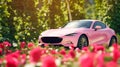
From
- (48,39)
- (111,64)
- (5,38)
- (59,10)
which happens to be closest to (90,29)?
(48,39)

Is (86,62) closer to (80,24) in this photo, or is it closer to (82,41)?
(82,41)

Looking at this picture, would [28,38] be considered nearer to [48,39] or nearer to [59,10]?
[48,39]

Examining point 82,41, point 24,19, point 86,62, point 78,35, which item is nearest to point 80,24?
point 82,41

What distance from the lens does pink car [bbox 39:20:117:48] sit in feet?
48.8

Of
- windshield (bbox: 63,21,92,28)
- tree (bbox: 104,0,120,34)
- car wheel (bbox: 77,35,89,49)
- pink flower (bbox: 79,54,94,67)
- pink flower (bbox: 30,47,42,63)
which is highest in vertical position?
pink flower (bbox: 79,54,94,67)

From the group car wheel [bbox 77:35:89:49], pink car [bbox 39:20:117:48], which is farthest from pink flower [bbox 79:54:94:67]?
car wheel [bbox 77:35:89:49]

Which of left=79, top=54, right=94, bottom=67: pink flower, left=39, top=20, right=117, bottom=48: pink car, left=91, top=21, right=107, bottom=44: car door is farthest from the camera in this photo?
left=91, top=21, right=107, bottom=44: car door

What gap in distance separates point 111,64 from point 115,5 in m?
28.7

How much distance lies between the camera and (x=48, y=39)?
15.0 metres

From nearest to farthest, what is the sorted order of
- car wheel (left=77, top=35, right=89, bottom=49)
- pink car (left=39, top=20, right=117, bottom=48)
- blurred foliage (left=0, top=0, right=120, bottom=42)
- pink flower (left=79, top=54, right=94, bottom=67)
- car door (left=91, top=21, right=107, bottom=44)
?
pink flower (left=79, top=54, right=94, bottom=67)
pink car (left=39, top=20, right=117, bottom=48)
car wheel (left=77, top=35, right=89, bottom=49)
car door (left=91, top=21, right=107, bottom=44)
blurred foliage (left=0, top=0, right=120, bottom=42)

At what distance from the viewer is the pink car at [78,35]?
48.8 feet

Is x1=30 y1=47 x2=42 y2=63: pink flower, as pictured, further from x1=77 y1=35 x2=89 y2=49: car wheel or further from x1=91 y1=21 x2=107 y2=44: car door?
x1=91 y1=21 x2=107 y2=44: car door

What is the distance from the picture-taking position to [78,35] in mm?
14992

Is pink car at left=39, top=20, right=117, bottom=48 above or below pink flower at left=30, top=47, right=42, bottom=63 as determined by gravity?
below
